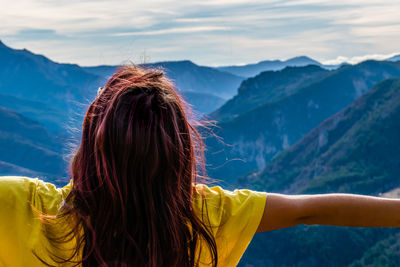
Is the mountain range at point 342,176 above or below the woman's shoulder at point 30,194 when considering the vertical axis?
below

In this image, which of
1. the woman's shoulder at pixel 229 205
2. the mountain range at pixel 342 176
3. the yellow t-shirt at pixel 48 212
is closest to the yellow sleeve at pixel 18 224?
the yellow t-shirt at pixel 48 212

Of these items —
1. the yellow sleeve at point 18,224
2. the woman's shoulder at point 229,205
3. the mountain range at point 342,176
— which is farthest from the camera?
the mountain range at point 342,176

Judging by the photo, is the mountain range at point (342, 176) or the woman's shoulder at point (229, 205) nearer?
the woman's shoulder at point (229, 205)

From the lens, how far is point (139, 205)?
73.8 inches

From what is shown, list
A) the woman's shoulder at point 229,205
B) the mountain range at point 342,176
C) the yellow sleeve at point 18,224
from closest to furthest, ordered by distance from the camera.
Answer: the yellow sleeve at point 18,224 < the woman's shoulder at point 229,205 < the mountain range at point 342,176

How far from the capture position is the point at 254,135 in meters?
194

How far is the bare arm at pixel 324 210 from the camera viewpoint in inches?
77.4

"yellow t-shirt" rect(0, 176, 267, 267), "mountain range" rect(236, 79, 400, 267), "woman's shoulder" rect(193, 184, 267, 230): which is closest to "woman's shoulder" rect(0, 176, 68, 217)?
"yellow t-shirt" rect(0, 176, 267, 267)

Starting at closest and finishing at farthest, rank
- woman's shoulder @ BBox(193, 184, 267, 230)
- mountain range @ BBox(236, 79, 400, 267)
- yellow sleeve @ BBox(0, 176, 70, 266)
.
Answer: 1. yellow sleeve @ BBox(0, 176, 70, 266)
2. woman's shoulder @ BBox(193, 184, 267, 230)
3. mountain range @ BBox(236, 79, 400, 267)

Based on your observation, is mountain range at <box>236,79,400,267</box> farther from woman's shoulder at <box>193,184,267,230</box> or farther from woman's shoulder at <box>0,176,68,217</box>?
woman's shoulder at <box>0,176,68,217</box>

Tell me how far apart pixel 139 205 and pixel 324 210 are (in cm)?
80

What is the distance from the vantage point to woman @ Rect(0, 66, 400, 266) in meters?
1.82

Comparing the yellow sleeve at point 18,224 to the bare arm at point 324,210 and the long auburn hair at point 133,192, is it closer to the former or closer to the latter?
the long auburn hair at point 133,192

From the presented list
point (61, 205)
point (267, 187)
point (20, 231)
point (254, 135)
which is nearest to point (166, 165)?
point (61, 205)
